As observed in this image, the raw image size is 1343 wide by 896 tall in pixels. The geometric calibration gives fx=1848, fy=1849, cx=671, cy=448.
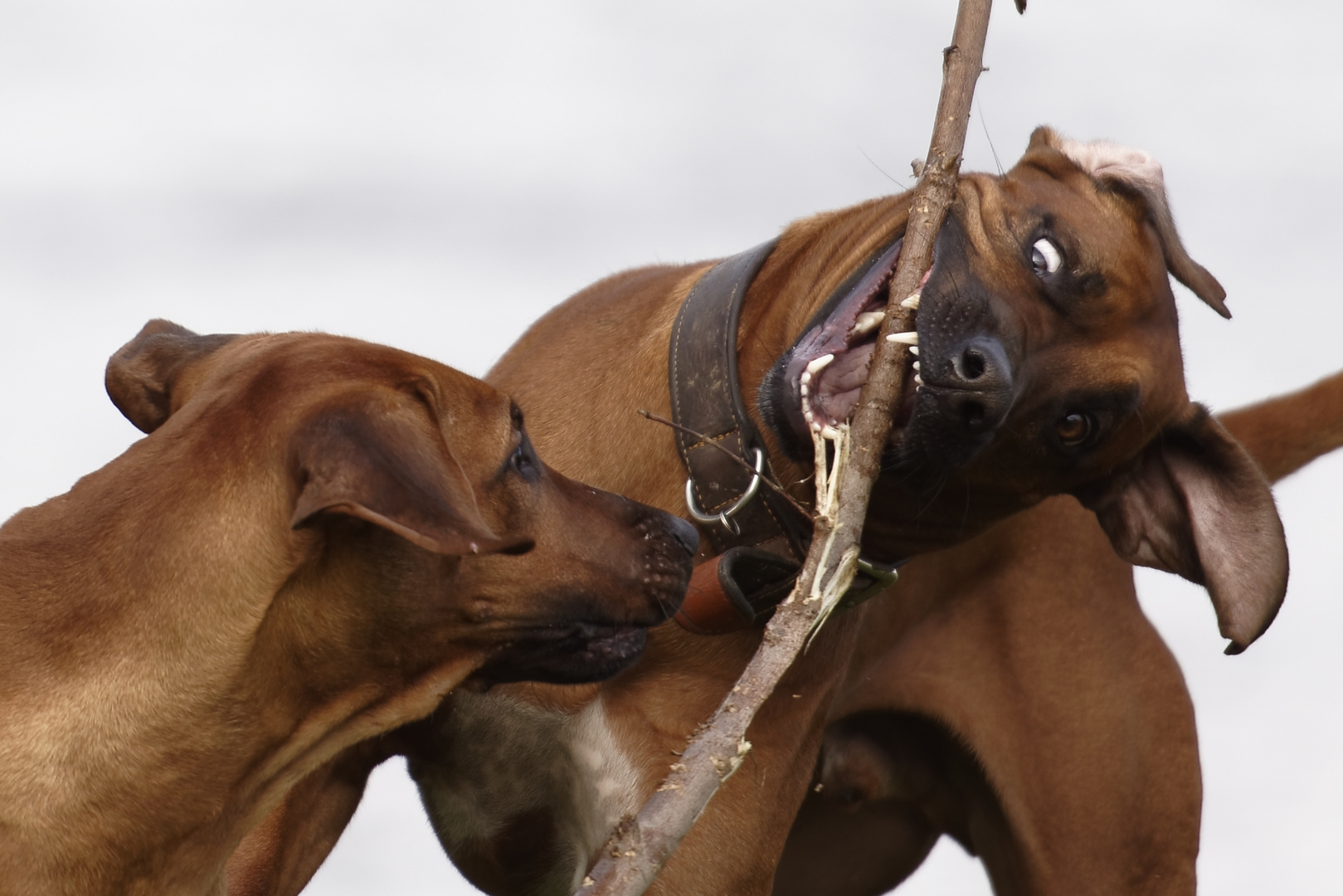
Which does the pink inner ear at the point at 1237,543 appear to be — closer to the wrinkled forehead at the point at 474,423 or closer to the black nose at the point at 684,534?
the black nose at the point at 684,534

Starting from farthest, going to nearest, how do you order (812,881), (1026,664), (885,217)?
(812,881)
(1026,664)
(885,217)

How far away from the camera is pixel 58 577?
12.9 feet

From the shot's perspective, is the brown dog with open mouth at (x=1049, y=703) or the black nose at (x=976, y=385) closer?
the black nose at (x=976, y=385)

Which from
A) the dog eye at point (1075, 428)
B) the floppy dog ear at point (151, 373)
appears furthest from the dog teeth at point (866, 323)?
the floppy dog ear at point (151, 373)

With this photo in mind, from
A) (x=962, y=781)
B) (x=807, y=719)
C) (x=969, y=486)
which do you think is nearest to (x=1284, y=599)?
(x=969, y=486)

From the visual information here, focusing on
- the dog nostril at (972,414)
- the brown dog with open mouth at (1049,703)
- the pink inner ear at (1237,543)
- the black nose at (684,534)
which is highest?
the dog nostril at (972,414)

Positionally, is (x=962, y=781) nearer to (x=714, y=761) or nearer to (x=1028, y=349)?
(x=1028, y=349)

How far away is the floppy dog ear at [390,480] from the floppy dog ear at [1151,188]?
2307mm

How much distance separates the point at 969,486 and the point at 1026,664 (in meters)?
1.53

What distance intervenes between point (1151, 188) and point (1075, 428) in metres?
0.78

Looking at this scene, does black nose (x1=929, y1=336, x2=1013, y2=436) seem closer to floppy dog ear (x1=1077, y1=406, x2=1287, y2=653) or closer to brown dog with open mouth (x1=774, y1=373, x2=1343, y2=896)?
floppy dog ear (x1=1077, y1=406, x2=1287, y2=653)

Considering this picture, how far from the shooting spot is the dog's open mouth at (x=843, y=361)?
4672 millimetres

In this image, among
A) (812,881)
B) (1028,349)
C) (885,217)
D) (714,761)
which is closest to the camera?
(714,761)

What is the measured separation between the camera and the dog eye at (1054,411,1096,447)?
4.84 meters
